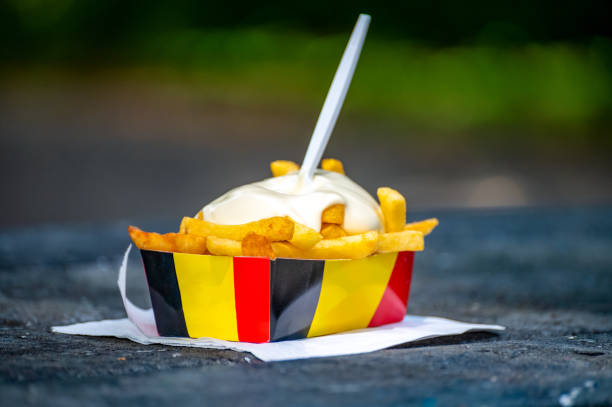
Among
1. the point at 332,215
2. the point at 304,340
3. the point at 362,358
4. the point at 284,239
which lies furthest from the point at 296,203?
the point at 362,358

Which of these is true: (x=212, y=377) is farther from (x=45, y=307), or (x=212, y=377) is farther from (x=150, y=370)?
(x=45, y=307)

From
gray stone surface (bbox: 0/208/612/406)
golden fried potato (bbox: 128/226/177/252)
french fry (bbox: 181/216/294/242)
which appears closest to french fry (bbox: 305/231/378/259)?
french fry (bbox: 181/216/294/242)

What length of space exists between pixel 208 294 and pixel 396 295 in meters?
0.82

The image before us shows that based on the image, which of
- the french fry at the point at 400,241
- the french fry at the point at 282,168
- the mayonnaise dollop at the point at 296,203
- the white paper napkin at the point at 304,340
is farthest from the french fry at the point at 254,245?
the french fry at the point at 282,168

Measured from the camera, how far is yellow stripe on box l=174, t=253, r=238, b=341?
2.30m

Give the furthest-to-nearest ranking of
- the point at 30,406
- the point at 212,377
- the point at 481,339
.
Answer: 1. the point at 481,339
2. the point at 212,377
3. the point at 30,406

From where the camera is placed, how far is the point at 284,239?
223 cm

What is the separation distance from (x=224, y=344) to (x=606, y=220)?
6.92 meters

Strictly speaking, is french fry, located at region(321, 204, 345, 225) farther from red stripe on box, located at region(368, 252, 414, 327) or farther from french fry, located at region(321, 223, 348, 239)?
red stripe on box, located at region(368, 252, 414, 327)

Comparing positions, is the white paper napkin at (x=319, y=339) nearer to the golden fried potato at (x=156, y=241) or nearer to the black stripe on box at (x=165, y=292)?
the black stripe on box at (x=165, y=292)

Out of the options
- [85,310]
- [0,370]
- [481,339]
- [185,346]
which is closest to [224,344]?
[185,346]

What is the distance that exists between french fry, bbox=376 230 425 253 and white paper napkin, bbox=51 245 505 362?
1.05 ft

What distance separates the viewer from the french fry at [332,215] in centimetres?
241

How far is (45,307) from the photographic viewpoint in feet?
11.1
